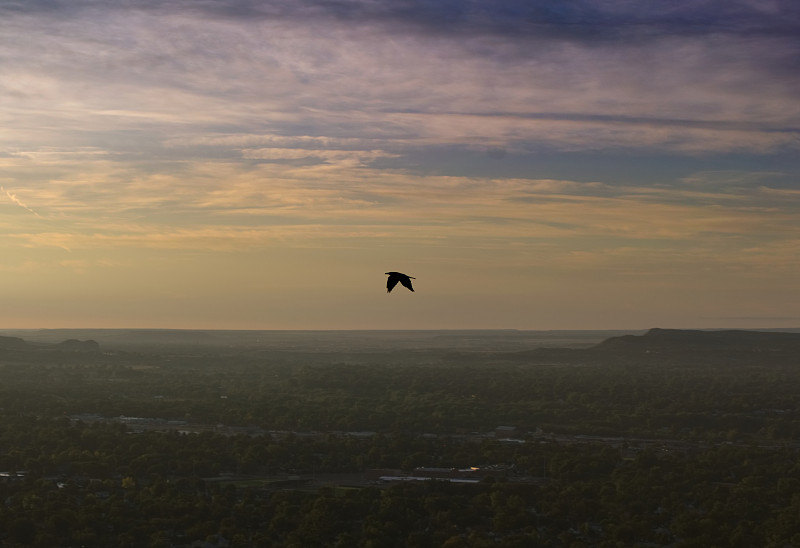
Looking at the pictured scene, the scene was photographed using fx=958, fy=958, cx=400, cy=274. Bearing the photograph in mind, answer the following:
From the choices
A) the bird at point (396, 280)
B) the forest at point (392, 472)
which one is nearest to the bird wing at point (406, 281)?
the bird at point (396, 280)

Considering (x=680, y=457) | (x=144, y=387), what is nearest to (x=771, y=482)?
(x=680, y=457)

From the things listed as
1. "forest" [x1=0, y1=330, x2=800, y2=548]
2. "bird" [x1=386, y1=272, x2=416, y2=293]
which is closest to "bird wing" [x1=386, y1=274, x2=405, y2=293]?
"bird" [x1=386, y1=272, x2=416, y2=293]

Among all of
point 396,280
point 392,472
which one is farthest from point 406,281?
point 392,472

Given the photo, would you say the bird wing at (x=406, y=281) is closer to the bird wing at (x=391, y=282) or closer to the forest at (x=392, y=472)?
the bird wing at (x=391, y=282)

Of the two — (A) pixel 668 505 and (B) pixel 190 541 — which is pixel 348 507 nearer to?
(B) pixel 190 541

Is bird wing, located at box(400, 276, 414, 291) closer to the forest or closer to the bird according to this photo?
the bird

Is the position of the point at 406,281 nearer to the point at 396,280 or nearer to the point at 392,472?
the point at 396,280

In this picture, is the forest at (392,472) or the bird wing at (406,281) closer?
the bird wing at (406,281)
